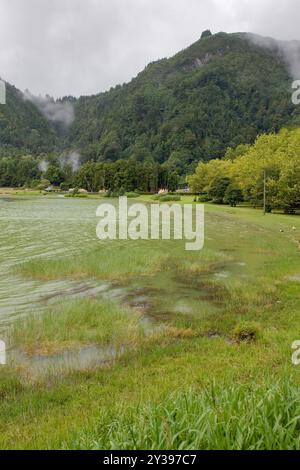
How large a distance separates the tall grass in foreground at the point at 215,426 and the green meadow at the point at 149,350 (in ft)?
0.07

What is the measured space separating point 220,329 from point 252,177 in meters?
59.9

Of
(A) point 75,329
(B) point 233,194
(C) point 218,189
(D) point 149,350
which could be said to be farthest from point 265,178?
(D) point 149,350

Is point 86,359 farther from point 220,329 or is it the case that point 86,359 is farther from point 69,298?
point 69,298

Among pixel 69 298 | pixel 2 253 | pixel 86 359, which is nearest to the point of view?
pixel 86 359

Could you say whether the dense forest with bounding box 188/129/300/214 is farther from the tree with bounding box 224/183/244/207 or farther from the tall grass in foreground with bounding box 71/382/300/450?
the tall grass in foreground with bounding box 71/382/300/450

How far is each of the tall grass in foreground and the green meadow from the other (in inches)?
0.8

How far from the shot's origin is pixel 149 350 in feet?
40.0

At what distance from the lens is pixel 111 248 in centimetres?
3103

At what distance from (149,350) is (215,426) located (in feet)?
22.3

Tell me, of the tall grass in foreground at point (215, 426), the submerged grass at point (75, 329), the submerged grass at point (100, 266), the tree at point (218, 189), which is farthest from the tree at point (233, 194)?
the tall grass in foreground at point (215, 426)

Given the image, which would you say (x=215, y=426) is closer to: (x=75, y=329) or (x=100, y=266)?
(x=75, y=329)

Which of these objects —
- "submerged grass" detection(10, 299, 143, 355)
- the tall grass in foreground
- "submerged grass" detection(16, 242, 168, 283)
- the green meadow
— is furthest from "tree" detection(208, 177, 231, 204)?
the tall grass in foreground

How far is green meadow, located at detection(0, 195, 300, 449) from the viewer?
5.99m
